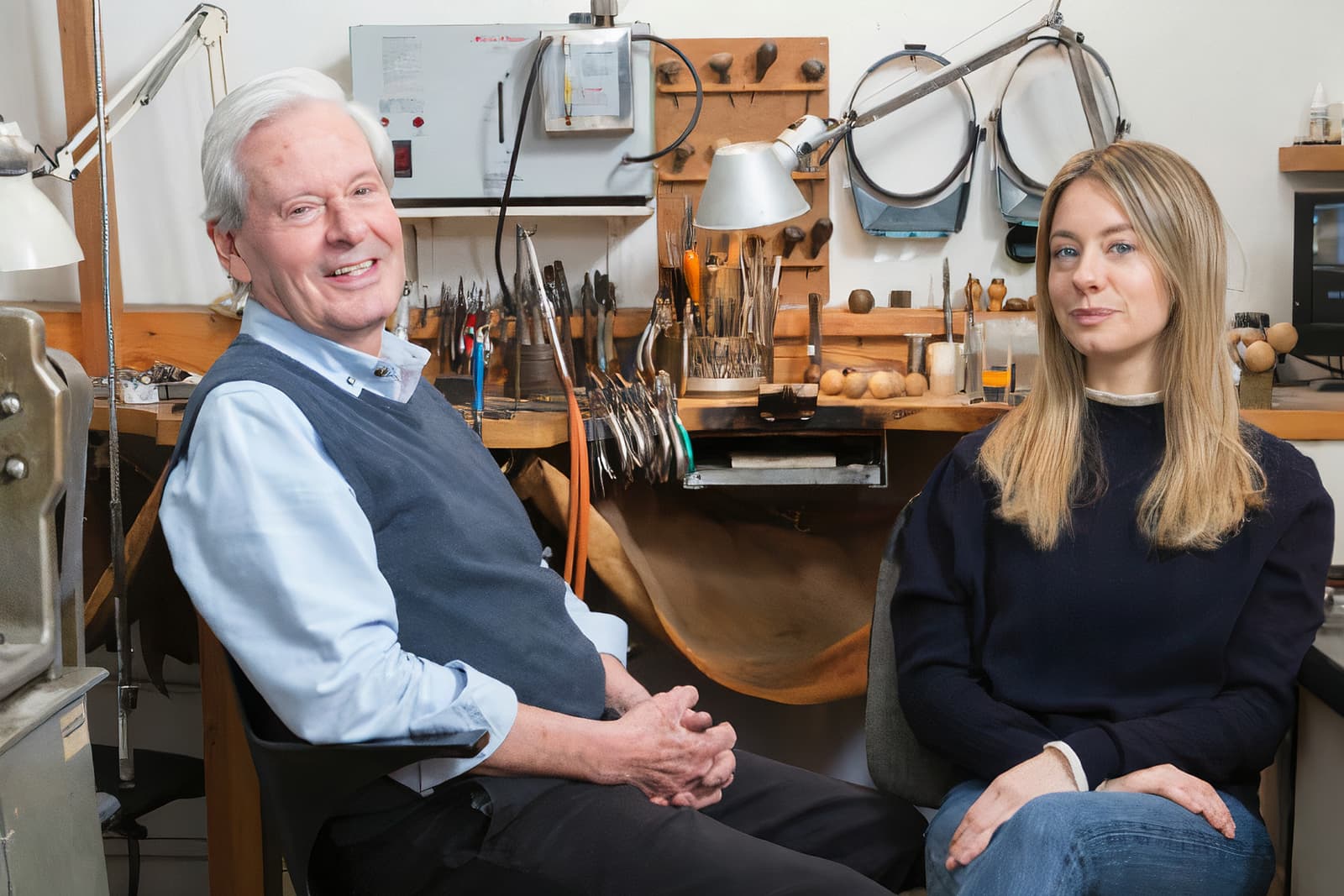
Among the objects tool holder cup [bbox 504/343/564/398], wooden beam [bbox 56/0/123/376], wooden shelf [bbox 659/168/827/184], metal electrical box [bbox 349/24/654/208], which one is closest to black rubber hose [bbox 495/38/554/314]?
metal electrical box [bbox 349/24/654/208]

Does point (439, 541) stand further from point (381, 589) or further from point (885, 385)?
point (885, 385)

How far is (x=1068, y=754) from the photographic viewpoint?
54.2 inches

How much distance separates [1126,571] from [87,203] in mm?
2253

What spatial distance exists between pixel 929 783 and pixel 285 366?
98 centimetres

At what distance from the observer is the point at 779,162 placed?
2.23 metres

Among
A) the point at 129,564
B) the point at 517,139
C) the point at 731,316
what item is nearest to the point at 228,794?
the point at 129,564

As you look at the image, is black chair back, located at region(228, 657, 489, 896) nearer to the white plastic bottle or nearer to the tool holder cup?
the tool holder cup

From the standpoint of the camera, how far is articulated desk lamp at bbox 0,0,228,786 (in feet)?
6.04

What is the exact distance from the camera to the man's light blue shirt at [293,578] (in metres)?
1.17

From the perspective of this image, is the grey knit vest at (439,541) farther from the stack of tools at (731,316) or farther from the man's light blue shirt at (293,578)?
the stack of tools at (731,316)

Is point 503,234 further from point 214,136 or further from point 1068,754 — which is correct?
point 1068,754

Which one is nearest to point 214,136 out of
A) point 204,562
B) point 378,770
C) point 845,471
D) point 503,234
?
point 204,562

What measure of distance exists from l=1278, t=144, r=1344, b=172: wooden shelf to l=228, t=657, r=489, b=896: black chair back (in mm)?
2303

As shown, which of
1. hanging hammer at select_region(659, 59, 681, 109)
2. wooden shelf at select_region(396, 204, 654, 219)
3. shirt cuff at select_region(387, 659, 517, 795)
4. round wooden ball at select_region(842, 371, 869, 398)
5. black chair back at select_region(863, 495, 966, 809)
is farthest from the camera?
hanging hammer at select_region(659, 59, 681, 109)
